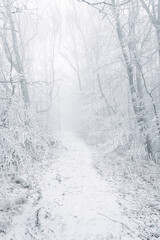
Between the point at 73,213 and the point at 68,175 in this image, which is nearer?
the point at 73,213

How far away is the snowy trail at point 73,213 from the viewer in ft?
17.0

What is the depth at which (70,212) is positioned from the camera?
20.1 feet

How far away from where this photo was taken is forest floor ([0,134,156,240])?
5168 millimetres

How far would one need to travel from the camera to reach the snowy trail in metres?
5.17

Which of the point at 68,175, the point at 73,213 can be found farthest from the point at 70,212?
the point at 68,175

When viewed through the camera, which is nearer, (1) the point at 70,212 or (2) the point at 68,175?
(1) the point at 70,212

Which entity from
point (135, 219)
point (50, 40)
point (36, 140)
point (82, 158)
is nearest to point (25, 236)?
point (36, 140)

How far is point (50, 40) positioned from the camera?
2234 centimetres

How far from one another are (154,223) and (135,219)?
0.50m

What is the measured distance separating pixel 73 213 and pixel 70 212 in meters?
0.11

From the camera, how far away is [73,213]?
19.9 feet

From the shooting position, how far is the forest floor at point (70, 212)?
17.0ft

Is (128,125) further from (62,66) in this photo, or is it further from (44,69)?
(62,66)

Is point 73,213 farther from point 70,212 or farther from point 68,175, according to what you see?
point 68,175
